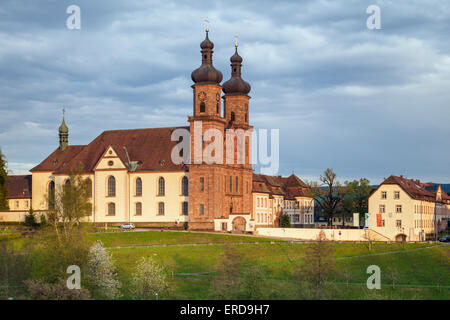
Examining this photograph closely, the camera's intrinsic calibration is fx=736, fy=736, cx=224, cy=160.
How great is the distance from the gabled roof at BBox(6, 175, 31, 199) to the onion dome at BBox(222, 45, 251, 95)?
103 ft

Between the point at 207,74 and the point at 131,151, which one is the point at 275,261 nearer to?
the point at 207,74

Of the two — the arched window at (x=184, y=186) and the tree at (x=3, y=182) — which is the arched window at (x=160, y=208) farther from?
the tree at (x=3, y=182)

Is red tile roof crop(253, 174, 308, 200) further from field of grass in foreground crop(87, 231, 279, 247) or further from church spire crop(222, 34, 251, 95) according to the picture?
field of grass in foreground crop(87, 231, 279, 247)

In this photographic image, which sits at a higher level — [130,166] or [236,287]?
[130,166]

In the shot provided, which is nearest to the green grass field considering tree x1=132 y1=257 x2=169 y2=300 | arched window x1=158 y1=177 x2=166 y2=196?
tree x1=132 y1=257 x2=169 y2=300

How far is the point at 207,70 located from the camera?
92688 millimetres

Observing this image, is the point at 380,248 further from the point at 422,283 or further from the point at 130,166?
the point at 130,166

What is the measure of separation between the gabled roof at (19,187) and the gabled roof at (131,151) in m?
4.23

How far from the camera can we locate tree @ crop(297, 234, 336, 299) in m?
42.2

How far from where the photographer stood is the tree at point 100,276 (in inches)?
1855

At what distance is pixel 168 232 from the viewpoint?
83.5 m

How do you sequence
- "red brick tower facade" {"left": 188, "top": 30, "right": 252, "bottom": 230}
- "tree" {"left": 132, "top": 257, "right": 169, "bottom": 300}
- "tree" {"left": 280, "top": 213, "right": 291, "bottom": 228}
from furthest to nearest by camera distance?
"tree" {"left": 280, "top": 213, "right": 291, "bottom": 228} < "red brick tower facade" {"left": 188, "top": 30, "right": 252, "bottom": 230} < "tree" {"left": 132, "top": 257, "right": 169, "bottom": 300}
